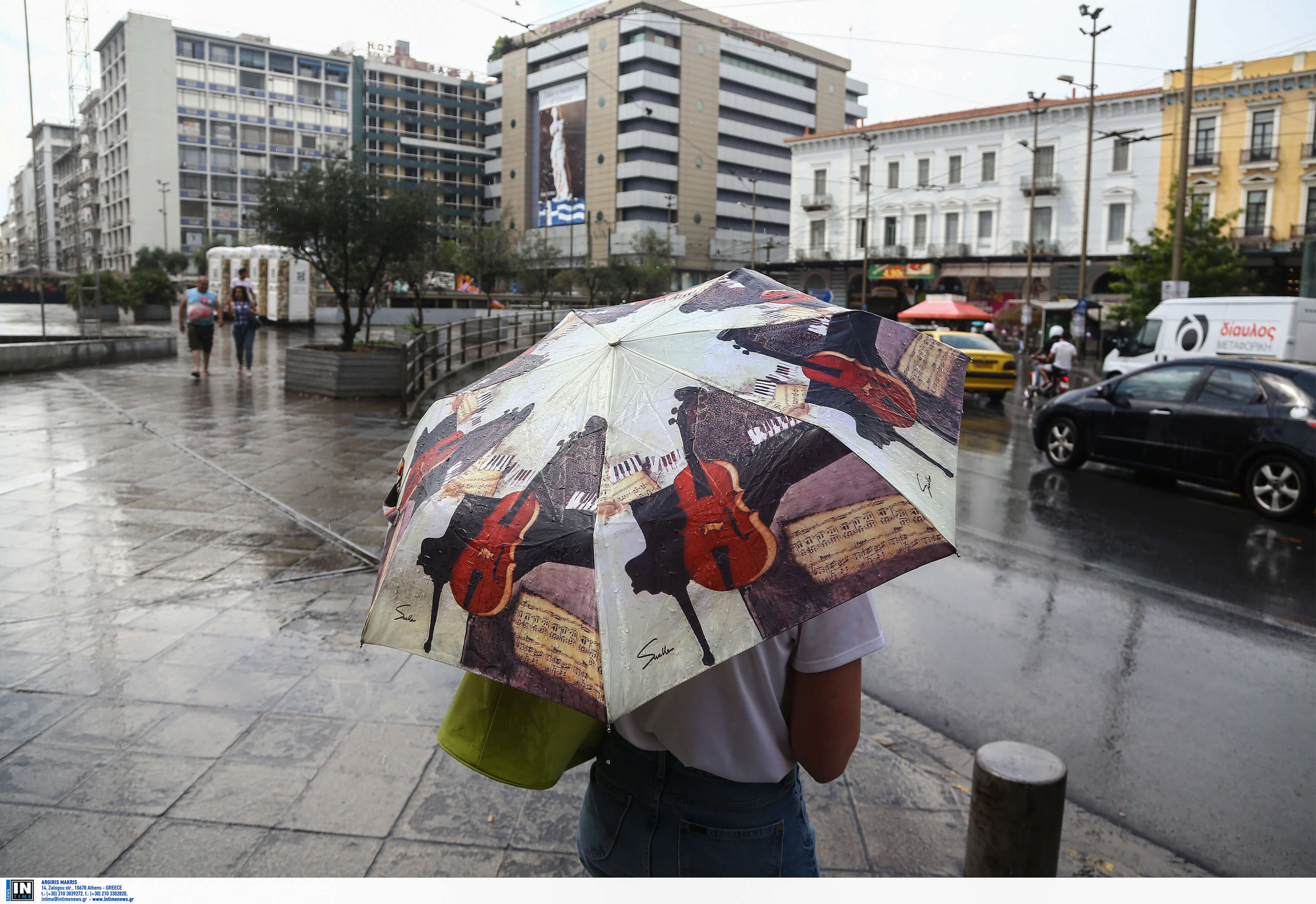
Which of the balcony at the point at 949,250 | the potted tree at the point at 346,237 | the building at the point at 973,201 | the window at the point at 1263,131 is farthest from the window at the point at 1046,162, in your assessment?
the potted tree at the point at 346,237

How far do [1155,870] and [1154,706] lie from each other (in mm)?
1501

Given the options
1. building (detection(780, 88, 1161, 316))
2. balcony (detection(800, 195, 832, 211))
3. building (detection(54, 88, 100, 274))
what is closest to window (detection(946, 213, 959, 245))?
building (detection(780, 88, 1161, 316))

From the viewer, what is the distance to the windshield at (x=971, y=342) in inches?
718

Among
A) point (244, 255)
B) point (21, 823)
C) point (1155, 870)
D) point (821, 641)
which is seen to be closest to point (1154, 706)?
point (1155, 870)

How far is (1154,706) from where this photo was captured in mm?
4375

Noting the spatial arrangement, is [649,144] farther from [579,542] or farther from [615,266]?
[579,542]

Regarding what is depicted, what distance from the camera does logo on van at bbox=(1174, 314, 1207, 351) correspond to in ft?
52.4

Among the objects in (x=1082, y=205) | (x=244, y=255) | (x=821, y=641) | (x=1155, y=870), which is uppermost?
(x=1082, y=205)

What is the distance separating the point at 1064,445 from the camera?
427 inches

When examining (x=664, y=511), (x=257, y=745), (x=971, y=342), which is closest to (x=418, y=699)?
(x=257, y=745)

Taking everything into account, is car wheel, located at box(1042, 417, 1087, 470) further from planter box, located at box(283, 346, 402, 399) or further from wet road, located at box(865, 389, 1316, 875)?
planter box, located at box(283, 346, 402, 399)

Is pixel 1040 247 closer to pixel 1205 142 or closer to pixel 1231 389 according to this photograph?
pixel 1205 142

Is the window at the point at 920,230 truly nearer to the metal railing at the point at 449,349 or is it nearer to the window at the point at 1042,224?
the window at the point at 1042,224

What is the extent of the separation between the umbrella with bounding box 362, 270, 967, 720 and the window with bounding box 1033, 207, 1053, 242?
4996cm
